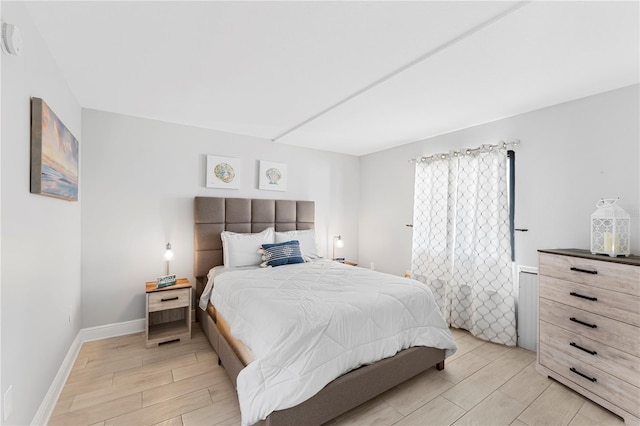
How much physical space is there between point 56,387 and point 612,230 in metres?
4.29

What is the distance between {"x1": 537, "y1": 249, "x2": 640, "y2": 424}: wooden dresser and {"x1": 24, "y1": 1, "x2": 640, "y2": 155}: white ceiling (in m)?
1.43

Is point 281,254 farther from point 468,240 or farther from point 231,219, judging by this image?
point 468,240

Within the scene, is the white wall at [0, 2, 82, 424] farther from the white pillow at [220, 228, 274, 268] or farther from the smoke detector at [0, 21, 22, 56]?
the white pillow at [220, 228, 274, 268]

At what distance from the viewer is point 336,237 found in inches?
186

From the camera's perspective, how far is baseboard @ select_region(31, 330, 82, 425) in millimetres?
1703

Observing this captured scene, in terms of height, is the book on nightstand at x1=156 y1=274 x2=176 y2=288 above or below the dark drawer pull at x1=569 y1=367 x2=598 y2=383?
above

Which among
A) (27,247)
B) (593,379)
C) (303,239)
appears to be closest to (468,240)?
(593,379)

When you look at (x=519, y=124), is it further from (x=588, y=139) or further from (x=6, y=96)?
(x=6, y=96)

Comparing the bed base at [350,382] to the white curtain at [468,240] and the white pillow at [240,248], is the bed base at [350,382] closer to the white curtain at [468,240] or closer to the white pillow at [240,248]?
the white pillow at [240,248]

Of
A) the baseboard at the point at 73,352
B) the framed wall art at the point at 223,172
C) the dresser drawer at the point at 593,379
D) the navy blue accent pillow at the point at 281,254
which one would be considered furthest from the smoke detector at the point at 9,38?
the dresser drawer at the point at 593,379

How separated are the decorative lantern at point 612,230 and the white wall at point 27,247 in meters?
3.76

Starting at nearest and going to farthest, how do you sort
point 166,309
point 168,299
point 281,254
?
point 168,299, point 166,309, point 281,254

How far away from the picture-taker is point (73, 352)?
8.25 ft

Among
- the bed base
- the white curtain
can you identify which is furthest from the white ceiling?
the bed base
